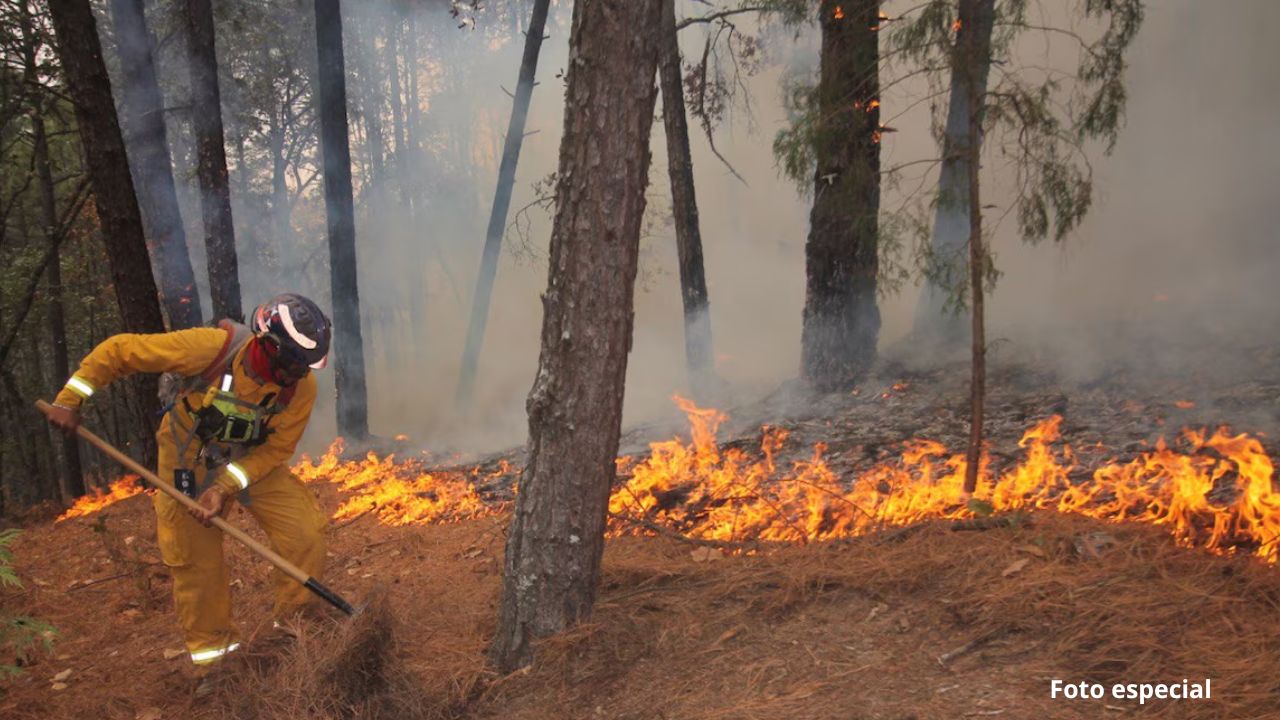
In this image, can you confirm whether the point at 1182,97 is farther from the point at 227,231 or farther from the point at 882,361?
the point at 227,231

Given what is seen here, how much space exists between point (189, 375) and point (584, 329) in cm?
262

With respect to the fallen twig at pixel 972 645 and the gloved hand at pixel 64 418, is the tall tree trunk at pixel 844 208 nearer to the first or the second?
the fallen twig at pixel 972 645

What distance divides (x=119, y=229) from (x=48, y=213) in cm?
771

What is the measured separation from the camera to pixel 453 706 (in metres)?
3.71

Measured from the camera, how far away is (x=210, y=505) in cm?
442

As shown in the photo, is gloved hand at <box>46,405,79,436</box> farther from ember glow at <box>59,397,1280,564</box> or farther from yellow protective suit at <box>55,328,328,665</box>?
ember glow at <box>59,397,1280,564</box>

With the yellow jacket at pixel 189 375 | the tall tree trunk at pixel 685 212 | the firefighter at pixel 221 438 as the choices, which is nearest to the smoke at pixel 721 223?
the tall tree trunk at pixel 685 212

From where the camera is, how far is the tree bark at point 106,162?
265 inches

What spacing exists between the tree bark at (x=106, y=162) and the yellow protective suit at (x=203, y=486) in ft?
9.44

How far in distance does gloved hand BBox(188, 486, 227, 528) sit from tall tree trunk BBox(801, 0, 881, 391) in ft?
18.4

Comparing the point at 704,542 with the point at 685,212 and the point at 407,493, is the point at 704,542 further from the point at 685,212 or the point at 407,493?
the point at 685,212

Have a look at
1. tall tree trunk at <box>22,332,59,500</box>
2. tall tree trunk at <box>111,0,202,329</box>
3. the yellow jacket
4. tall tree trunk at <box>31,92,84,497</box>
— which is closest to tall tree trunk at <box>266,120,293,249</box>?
tall tree trunk at <box>22,332,59,500</box>

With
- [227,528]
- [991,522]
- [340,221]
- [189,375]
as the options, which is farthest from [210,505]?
[340,221]

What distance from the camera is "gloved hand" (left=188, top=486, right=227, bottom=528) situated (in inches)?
170
